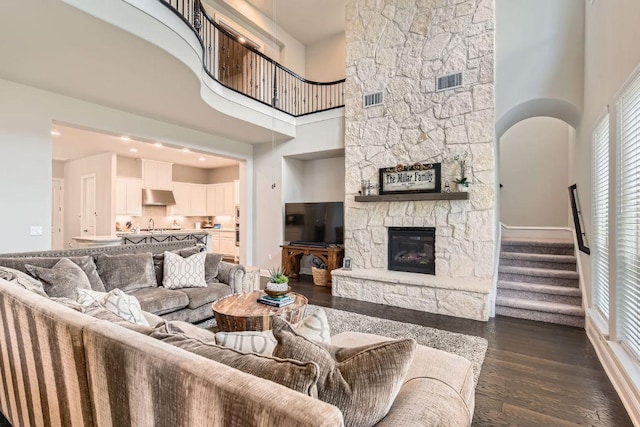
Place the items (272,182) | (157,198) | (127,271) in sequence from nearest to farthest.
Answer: (127,271), (272,182), (157,198)

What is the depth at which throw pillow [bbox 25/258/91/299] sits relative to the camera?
261 centimetres

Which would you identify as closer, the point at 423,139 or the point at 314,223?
the point at 423,139

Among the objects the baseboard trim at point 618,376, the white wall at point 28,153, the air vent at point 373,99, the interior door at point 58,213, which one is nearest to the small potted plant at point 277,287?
the baseboard trim at point 618,376

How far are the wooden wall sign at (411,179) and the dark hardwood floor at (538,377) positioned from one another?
6.09 feet

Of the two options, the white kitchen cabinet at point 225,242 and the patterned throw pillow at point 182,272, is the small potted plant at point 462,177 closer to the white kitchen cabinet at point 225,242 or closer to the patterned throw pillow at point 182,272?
the patterned throw pillow at point 182,272

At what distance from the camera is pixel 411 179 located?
469 cm

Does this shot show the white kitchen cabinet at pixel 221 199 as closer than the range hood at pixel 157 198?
No

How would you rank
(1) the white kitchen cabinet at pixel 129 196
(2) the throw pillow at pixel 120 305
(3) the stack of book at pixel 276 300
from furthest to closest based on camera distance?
(1) the white kitchen cabinet at pixel 129 196 < (3) the stack of book at pixel 276 300 < (2) the throw pillow at pixel 120 305

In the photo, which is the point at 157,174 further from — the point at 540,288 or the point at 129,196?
the point at 540,288

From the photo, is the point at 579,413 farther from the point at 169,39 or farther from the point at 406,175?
the point at 169,39

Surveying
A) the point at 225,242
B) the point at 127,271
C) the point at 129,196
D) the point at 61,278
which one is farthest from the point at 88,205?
the point at 61,278

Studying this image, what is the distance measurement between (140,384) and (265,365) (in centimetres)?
38

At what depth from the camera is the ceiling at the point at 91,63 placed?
8.27ft

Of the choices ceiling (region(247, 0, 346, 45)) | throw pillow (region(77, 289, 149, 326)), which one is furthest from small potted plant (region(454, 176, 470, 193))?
ceiling (region(247, 0, 346, 45))
